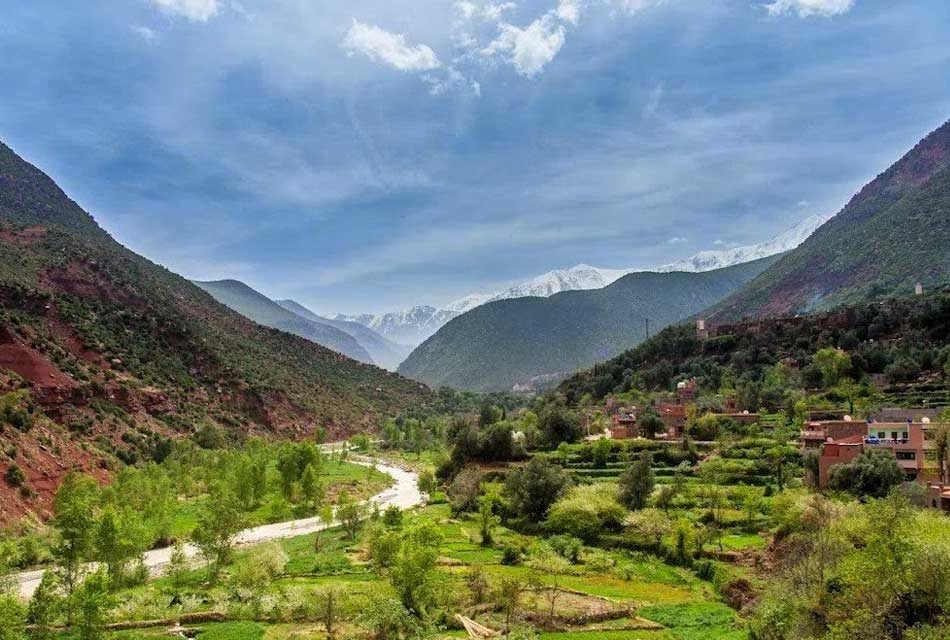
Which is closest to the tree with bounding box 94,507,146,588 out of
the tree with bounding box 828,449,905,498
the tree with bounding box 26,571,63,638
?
the tree with bounding box 26,571,63,638

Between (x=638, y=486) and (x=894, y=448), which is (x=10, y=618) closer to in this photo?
(x=638, y=486)

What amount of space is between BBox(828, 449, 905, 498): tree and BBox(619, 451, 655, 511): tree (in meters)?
12.4

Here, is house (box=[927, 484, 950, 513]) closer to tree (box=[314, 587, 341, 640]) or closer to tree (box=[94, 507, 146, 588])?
tree (box=[314, 587, 341, 640])

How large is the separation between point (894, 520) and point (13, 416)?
6831cm

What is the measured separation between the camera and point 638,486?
52.5m

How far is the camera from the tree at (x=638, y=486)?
5247cm

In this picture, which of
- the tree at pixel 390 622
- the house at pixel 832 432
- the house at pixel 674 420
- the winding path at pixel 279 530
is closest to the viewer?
the tree at pixel 390 622

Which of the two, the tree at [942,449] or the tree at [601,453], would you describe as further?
the tree at [601,453]

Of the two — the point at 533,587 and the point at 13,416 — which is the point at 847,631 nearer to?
the point at 533,587

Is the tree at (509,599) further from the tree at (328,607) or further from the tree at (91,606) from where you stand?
the tree at (91,606)

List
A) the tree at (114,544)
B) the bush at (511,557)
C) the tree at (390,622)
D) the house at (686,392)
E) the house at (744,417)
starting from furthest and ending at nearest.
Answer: the house at (686,392) < the house at (744,417) < the bush at (511,557) < the tree at (114,544) < the tree at (390,622)

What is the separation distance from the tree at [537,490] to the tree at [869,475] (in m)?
19.7

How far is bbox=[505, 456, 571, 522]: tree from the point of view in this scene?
55.6 metres

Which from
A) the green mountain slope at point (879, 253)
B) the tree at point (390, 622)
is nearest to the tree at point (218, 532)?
the tree at point (390, 622)
